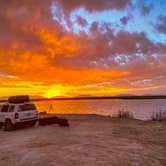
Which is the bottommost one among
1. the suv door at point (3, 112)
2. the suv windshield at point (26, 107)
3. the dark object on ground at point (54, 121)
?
the dark object on ground at point (54, 121)

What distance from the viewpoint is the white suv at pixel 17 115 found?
21.4m

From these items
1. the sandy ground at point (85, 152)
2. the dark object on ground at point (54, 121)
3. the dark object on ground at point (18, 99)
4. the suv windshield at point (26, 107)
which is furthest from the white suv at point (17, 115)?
the sandy ground at point (85, 152)

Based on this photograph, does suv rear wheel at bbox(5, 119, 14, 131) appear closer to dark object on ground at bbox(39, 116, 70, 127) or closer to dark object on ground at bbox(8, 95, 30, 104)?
dark object on ground at bbox(8, 95, 30, 104)

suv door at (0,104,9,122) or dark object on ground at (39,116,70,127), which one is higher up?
suv door at (0,104,9,122)

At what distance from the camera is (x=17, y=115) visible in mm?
21328

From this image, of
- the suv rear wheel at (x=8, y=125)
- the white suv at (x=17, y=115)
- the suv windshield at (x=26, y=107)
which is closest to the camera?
the white suv at (x=17, y=115)

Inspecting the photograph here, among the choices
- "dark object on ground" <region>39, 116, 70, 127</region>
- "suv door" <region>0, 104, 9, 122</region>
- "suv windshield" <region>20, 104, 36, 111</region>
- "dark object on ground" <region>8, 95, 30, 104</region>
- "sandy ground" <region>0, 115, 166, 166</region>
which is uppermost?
"dark object on ground" <region>8, 95, 30, 104</region>

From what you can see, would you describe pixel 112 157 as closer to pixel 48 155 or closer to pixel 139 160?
pixel 139 160

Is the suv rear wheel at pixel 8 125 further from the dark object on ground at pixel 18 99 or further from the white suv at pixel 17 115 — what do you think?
the dark object on ground at pixel 18 99

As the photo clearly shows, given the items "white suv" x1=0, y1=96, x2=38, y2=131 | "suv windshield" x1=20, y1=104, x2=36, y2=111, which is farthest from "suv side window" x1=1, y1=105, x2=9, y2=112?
"suv windshield" x1=20, y1=104, x2=36, y2=111

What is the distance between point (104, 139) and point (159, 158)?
457cm

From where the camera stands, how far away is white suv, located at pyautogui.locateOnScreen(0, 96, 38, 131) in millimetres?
21375

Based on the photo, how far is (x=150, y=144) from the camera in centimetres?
1400

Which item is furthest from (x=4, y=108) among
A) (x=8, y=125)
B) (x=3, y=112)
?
(x=8, y=125)
